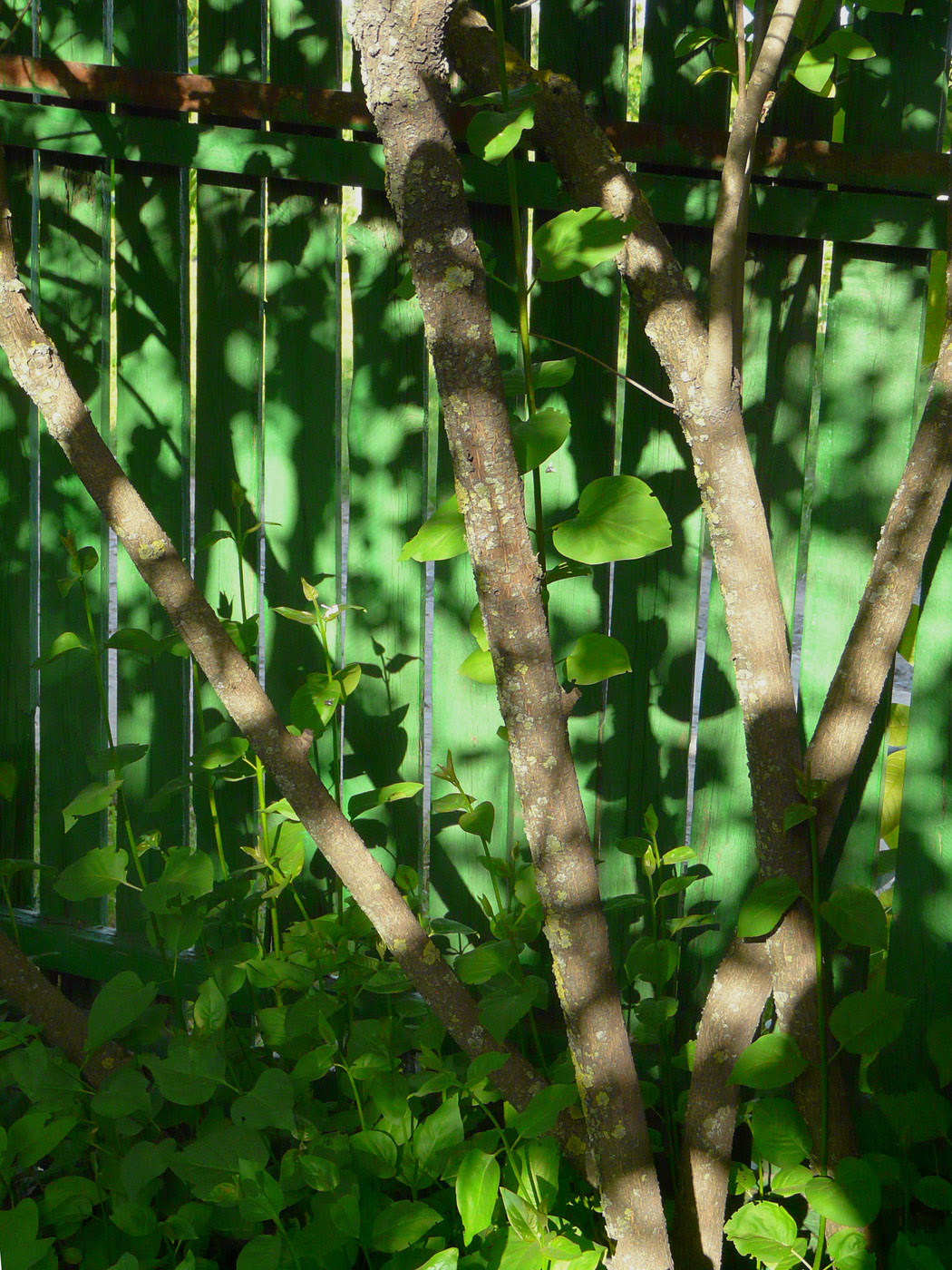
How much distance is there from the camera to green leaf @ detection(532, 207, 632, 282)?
136 centimetres

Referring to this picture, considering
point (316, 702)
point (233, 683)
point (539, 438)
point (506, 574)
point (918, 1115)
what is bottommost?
point (918, 1115)

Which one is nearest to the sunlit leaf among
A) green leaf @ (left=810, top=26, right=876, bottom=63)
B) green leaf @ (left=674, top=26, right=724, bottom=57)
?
green leaf @ (left=674, top=26, right=724, bottom=57)

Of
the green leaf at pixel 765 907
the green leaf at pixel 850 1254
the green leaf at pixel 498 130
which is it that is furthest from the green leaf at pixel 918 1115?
the green leaf at pixel 498 130

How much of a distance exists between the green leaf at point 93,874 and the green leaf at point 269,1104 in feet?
1.46

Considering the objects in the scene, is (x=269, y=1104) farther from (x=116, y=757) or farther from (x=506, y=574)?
(x=506, y=574)

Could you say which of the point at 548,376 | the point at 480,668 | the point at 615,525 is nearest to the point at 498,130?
the point at 548,376

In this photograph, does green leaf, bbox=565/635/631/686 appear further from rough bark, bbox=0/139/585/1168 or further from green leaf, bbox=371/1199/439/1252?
green leaf, bbox=371/1199/439/1252

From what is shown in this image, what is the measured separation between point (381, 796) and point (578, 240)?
0.99 m

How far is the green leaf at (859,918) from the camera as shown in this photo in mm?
1575

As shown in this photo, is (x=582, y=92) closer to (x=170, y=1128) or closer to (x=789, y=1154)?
(x=789, y=1154)

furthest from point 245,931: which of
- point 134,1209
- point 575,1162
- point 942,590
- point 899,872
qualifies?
point 942,590

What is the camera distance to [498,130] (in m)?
1.30

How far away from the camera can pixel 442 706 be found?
1992 mm

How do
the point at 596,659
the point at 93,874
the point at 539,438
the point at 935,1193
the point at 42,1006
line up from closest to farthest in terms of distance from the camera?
1. the point at 539,438
2. the point at 596,659
3. the point at 935,1193
4. the point at 93,874
5. the point at 42,1006
